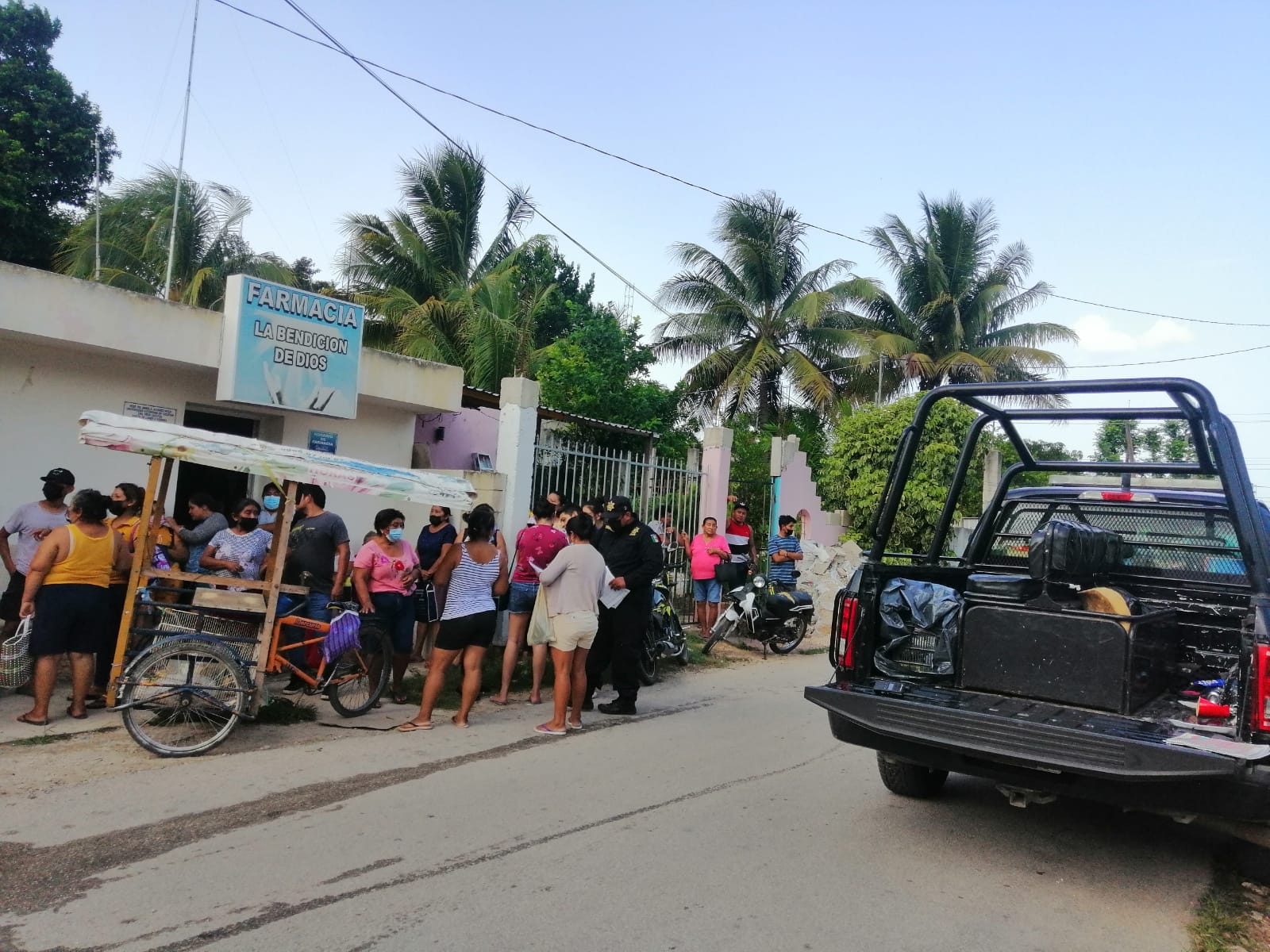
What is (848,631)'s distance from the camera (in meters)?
5.25

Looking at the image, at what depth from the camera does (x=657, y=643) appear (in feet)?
32.0

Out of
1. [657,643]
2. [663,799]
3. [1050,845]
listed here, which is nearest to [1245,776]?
[1050,845]

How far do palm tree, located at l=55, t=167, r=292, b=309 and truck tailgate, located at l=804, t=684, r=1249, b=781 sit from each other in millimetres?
18053

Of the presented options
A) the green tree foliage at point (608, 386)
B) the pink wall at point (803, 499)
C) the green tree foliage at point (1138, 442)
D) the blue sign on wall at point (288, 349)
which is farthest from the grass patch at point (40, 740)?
the green tree foliage at point (1138, 442)

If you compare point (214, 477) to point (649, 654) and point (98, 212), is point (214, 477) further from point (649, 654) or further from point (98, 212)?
point (98, 212)

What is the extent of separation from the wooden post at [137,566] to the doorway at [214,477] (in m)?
3.40

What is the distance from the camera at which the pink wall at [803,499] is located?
1600cm

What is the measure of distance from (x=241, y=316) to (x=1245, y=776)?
870cm

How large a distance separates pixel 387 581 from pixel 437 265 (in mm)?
17731

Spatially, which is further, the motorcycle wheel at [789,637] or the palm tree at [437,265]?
the palm tree at [437,265]

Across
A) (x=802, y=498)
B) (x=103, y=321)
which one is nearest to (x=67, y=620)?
(x=103, y=321)

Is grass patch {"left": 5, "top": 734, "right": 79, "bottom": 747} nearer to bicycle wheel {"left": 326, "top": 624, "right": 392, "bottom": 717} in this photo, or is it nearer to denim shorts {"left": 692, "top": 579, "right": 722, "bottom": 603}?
bicycle wheel {"left": 326, "top": 624, "right": 392, "bottom": 717}

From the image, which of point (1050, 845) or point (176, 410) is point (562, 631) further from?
point (176, 410)

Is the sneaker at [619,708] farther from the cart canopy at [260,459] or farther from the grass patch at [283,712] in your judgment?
the grass patch at [283,712]
